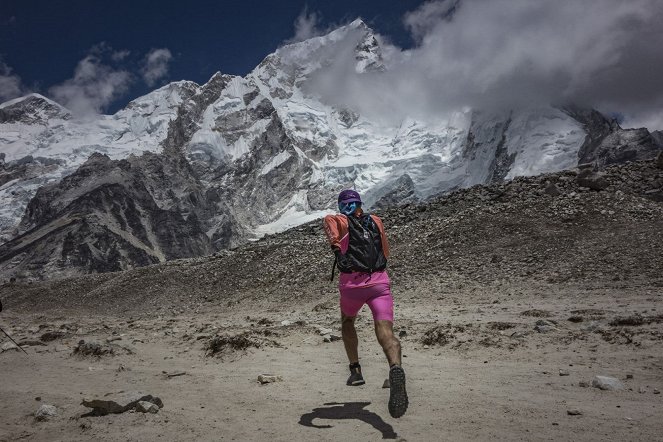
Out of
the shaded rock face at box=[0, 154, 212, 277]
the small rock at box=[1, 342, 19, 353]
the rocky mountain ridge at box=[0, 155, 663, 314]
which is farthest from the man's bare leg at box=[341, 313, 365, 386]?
the shaded rock face at box=[0, 154, 212, 277]

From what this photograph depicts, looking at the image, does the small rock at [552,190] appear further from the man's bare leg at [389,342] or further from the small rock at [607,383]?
the man's bare leg at [389,342]

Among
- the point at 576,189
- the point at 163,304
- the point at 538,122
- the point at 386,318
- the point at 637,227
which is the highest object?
the point at 538,122

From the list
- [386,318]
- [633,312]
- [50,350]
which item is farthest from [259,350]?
[633,312]

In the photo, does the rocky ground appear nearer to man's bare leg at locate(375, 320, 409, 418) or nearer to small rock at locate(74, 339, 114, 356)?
small rock at locate(74, 339, 114, 356)

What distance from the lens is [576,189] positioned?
1964 cm

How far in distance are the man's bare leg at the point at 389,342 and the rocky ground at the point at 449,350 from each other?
1.97ft

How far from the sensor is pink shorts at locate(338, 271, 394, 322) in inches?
202

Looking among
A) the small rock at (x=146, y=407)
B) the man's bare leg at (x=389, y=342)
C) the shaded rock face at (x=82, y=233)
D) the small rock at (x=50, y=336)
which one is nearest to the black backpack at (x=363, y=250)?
the man's bare leg at (x=389, y=342)

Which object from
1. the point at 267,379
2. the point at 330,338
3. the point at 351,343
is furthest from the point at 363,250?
the point at 330,338

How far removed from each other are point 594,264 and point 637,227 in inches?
112

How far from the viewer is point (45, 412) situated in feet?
16.9

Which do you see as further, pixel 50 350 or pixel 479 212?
pixel 479 212

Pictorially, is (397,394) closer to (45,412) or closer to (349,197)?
(349,197)

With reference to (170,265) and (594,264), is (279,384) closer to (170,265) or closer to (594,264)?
(594,264)
